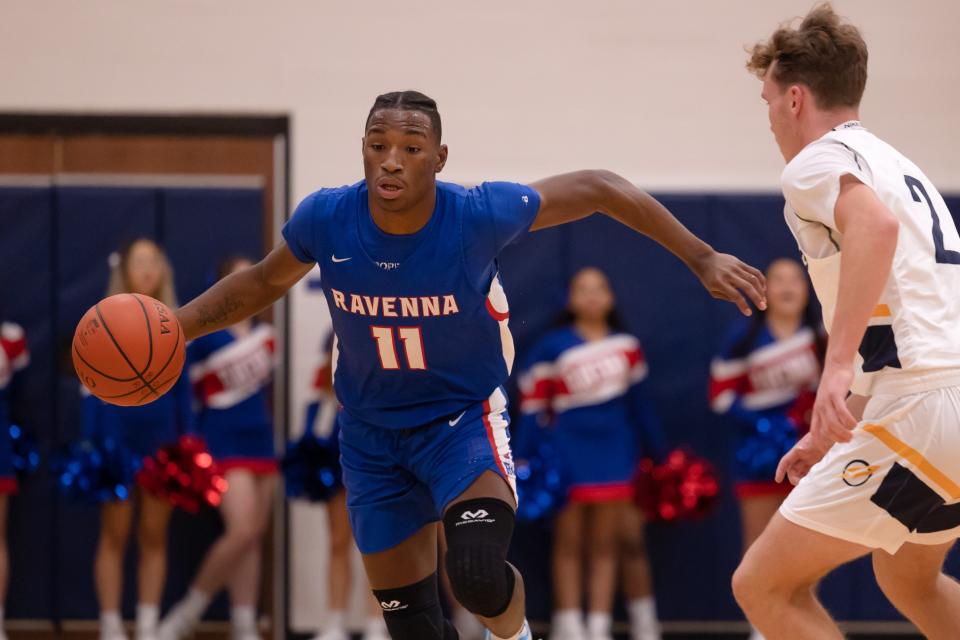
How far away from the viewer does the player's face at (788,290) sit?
7.40m

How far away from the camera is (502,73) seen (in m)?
8.12

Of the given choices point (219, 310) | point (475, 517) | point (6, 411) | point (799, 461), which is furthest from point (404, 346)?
point (6, 411)

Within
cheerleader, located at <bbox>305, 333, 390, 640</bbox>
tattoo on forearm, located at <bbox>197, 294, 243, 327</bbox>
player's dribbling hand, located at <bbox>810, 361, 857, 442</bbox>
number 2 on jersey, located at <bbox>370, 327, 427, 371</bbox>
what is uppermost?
tattoo on forearm, located at <bbox>197, 294, 243, 327</bbox>

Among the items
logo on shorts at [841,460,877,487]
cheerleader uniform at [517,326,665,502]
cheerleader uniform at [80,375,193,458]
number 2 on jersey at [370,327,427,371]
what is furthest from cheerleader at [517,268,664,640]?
logo on shorts at [841,460,877,487]

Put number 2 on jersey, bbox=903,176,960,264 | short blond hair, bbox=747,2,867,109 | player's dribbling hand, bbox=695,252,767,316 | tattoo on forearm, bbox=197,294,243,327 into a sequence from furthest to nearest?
tattoo on forearm, bbox=197,294,243,327, player's dribbling hand, bbox=695,252,767,316, short blond hair, bbox=747,2,867,109, number 2 on jersey, bbox=903,176,960,264

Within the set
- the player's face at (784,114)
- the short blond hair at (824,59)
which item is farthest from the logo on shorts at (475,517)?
the short blond hair at (824,59)

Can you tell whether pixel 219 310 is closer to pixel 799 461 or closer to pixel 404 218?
pixel 404 218

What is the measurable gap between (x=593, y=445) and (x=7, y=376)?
135 inches

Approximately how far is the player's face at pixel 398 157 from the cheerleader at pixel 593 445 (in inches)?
143

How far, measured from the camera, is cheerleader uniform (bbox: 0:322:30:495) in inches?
286

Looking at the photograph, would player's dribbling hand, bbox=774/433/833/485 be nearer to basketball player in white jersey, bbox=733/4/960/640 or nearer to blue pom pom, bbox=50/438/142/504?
basketball player in white jersey, bbox=733/4/960/640

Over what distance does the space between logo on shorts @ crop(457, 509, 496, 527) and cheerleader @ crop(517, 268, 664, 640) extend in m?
3.56

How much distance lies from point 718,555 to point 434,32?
3.73 m

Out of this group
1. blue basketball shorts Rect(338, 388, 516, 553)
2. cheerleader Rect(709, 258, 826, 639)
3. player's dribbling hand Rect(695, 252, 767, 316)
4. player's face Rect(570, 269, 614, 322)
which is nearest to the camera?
player's dribbling hand Rect(695, 252, 767, 316)
